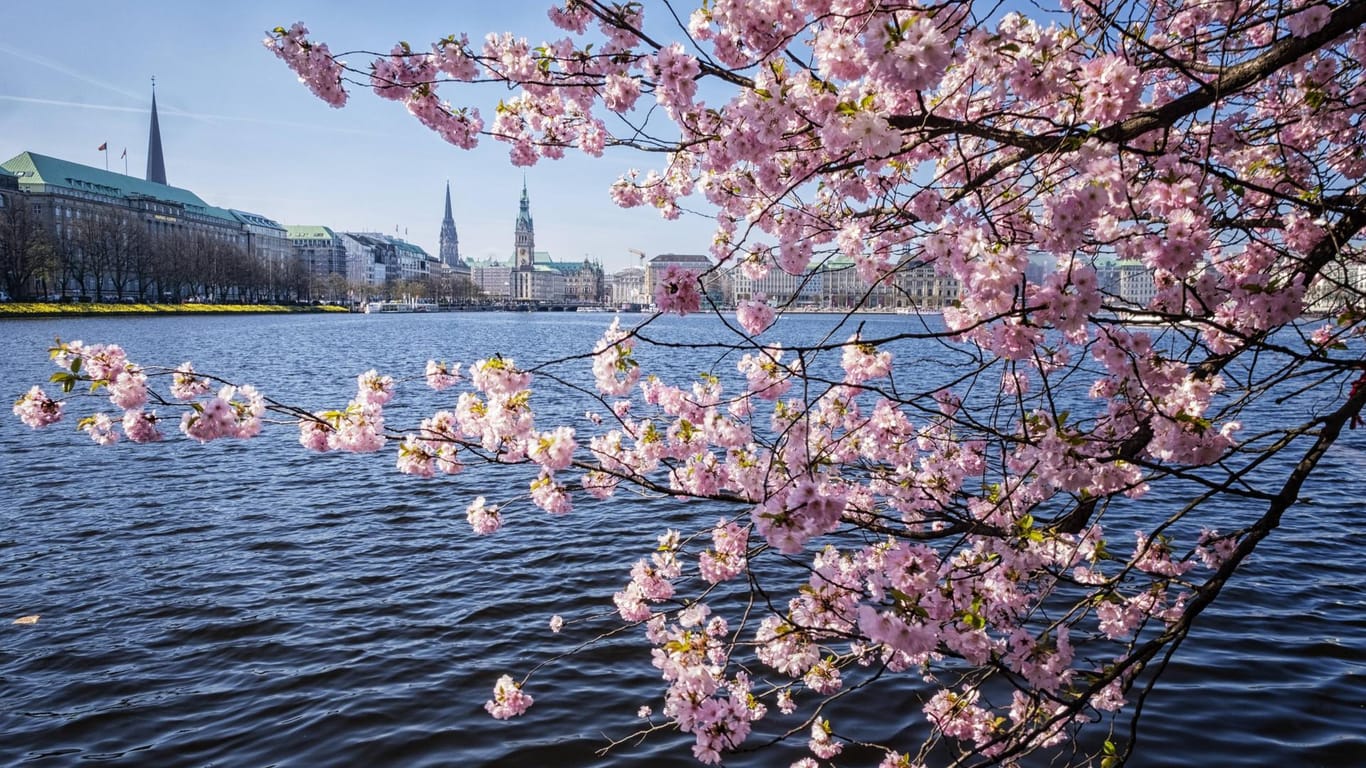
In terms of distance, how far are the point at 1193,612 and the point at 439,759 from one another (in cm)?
541

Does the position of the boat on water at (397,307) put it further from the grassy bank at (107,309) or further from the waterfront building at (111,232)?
the grassy bank at (107,309)

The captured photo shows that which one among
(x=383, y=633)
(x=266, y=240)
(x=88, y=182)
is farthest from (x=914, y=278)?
(x=266, y=240)

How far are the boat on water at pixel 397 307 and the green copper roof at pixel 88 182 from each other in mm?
33542

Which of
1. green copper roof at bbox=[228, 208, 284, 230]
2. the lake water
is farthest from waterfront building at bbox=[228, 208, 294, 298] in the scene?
the lake water

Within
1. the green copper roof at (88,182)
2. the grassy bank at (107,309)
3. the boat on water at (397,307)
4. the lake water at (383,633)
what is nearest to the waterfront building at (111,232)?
the green copper roof at (88,182)

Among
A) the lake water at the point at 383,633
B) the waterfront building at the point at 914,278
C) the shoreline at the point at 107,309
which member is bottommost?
the lake water at the point at 383,633

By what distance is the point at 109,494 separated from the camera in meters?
14.6

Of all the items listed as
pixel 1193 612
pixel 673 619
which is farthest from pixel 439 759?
pixel 1193 612

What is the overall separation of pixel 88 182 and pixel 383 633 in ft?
478

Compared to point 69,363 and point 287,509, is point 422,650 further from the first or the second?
point 287,509

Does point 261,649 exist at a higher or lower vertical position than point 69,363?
lower

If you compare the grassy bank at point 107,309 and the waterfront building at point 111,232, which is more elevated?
the waterfront building at point 111,232

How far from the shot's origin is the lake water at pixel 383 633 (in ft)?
22.0

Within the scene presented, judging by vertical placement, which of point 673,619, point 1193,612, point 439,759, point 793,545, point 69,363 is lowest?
point 439,759
